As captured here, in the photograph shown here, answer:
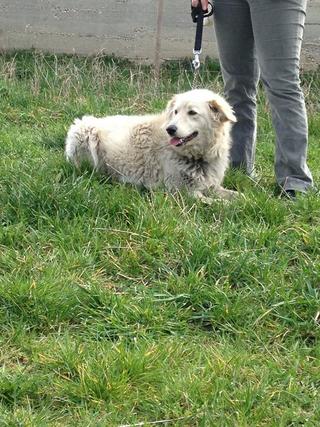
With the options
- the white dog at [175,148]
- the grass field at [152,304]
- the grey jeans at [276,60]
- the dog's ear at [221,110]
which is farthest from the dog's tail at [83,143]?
the grey jeans at [276,60]

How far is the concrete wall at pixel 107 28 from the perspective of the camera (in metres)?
10.1

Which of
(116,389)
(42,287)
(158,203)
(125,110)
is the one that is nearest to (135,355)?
(116,389)

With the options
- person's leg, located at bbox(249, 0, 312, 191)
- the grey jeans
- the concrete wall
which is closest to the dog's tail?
the grey jeans

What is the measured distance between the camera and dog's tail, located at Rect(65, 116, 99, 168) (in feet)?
16.1

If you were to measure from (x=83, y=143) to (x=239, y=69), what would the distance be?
4.10ft

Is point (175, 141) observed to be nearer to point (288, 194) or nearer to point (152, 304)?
point (288, 194)

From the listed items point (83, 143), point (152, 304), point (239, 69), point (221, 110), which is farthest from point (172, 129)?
point (152, 304)

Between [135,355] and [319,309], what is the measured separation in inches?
35.5

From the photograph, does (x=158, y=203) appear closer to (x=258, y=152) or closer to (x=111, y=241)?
(x=111, y=241)

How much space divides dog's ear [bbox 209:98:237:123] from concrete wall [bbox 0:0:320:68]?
5764 millimetres

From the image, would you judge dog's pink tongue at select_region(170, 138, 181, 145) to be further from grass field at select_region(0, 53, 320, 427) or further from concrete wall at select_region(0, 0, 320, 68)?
concrete wall at select_region(0, 0, 320, 68)

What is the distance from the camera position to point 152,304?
123 inches

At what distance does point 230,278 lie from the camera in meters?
3.34

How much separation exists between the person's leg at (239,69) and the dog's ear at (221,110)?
1.35ft
